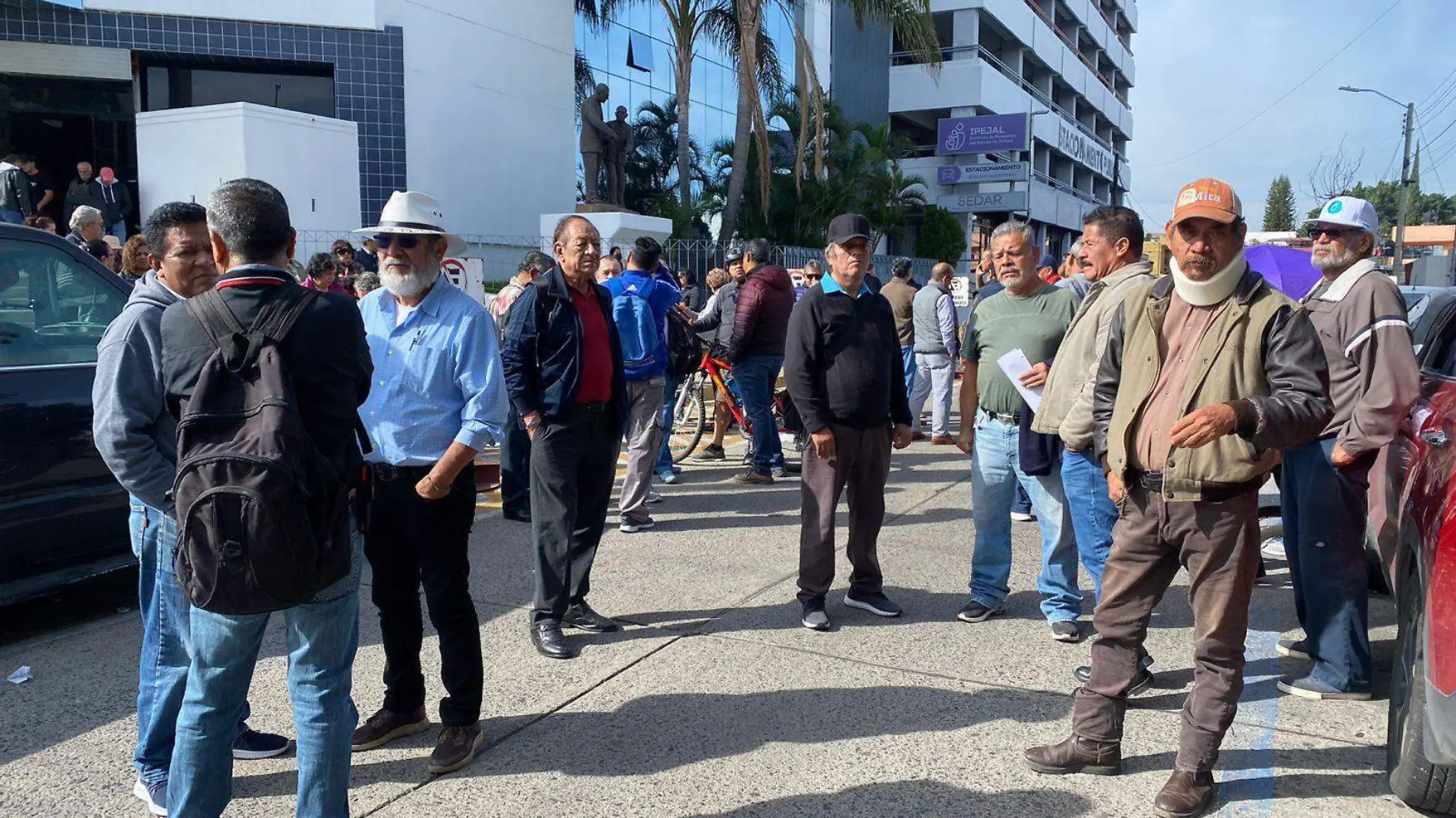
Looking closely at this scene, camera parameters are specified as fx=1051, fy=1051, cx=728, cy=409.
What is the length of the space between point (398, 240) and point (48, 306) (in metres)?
2.35

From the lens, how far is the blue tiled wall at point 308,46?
60.4 feet

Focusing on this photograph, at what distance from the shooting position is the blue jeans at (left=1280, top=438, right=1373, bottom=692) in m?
4.25

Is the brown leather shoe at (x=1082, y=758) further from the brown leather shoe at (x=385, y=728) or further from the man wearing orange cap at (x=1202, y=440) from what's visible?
the brown leather shoe at (x=385, y=728)

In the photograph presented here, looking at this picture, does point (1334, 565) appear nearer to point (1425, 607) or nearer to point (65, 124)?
point (1425, 607)

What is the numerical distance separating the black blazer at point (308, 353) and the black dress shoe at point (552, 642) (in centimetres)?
223

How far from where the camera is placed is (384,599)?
12.6ft

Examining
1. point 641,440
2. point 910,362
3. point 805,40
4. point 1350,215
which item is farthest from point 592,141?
point 1350,215

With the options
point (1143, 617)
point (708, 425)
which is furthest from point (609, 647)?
point (708, 425)

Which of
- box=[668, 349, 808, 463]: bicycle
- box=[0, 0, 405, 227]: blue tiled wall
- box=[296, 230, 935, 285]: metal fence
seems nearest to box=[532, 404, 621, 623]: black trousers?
box=[668, 349, 808, 463]: bicycle

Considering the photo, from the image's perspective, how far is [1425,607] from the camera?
10.2 feet

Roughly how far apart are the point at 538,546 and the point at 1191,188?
3.09 meters

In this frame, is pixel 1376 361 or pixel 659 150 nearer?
pixel 1376 361

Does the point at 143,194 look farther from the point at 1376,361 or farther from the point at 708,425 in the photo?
the point at 1376,361

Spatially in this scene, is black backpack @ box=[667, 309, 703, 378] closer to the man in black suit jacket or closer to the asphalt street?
the asphalt street
